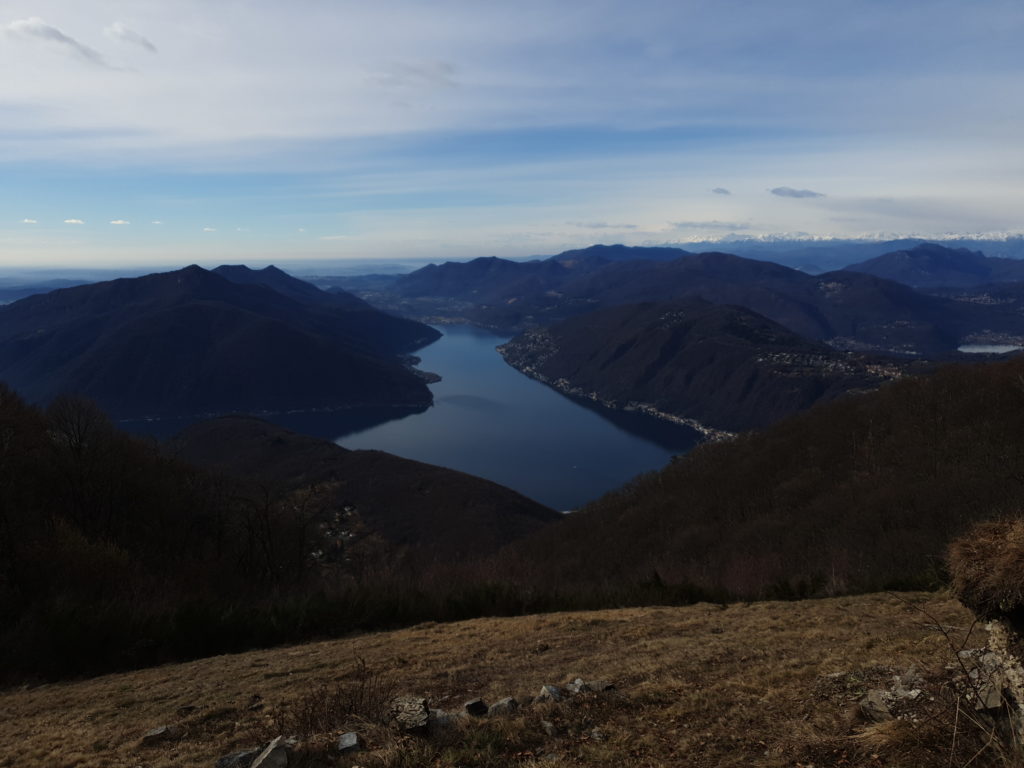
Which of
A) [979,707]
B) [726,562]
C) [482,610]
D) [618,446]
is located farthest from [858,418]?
[618,446]

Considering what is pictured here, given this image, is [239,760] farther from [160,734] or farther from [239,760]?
[160,734]

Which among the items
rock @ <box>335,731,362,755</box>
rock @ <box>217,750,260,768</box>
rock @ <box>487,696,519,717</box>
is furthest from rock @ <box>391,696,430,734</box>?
rock @ <box>217,750,260,768</box>

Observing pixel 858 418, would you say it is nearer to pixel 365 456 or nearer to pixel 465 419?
pixel 365 456

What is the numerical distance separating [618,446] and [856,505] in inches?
3964

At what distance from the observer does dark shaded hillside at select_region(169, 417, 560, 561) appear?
67.1 meters

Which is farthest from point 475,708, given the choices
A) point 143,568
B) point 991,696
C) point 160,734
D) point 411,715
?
point 143,568

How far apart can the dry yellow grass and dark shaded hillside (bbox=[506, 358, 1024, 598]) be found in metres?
7.57

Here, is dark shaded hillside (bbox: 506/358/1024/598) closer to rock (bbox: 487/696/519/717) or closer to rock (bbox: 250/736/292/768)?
rock (bbox: 487/696/519/717)

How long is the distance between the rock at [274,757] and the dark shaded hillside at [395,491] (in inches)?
1976

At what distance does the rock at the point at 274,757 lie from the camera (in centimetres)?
617

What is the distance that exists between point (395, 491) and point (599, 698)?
7248 cm

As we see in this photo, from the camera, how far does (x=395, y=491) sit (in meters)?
77.8

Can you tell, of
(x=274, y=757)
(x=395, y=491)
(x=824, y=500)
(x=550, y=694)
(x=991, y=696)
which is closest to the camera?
(x=991, y=696)

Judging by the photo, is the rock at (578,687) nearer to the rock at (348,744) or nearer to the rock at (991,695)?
the rock at (348,744)
